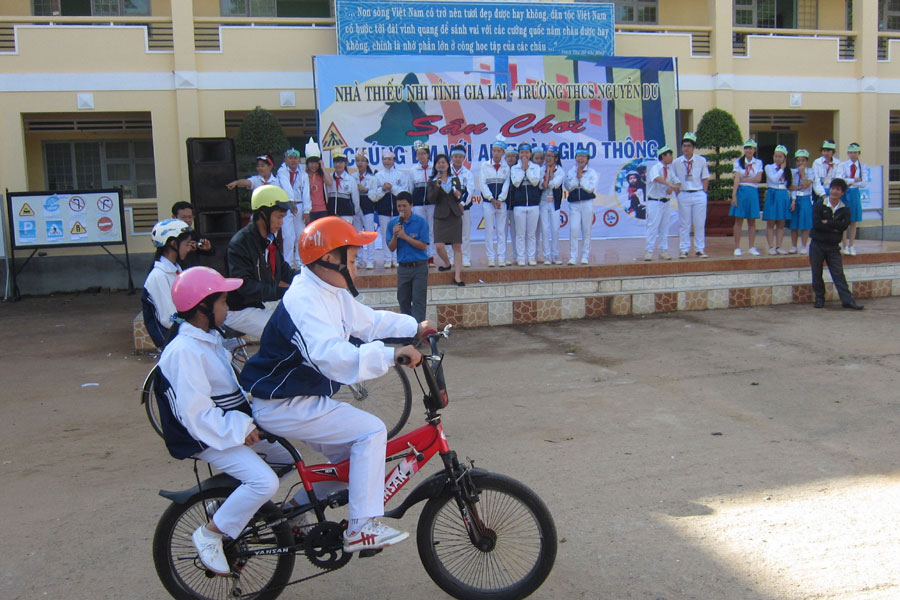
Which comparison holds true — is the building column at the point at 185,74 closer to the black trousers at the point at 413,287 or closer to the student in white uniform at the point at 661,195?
the black trousers at the point at 413,287

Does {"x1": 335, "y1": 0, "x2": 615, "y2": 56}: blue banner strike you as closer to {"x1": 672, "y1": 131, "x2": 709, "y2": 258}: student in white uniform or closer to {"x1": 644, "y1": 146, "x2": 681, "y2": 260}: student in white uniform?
{"x1": 672, "y1": 131, "x2": 709, "y2": 258}: student in white uniform

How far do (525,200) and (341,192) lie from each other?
2.83 m

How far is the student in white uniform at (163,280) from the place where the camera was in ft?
20.3

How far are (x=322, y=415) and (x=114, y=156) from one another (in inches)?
642

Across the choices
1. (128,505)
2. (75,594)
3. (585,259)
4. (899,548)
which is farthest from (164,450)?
(585,259)

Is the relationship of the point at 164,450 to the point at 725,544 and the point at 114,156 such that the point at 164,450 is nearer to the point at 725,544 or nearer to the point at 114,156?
the point at 725,544

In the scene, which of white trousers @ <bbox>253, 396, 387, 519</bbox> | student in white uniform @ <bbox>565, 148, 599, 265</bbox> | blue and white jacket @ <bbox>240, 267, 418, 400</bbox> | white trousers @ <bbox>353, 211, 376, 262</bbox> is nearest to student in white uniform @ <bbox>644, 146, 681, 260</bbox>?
student in white uniform @ <bbox>565, 148, 599, 265</bbox>

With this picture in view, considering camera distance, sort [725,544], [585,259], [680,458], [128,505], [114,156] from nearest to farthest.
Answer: [725,544] → [128,505] → [680,458] → [585,259] → [114,156]

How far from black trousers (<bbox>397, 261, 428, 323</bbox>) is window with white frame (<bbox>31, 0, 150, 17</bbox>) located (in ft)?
37.7

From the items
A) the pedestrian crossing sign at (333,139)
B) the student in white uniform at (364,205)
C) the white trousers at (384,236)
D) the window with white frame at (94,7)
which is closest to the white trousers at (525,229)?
the white trousers at (384,236)

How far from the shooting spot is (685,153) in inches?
470

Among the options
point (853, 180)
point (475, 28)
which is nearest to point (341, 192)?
point (475, 28)

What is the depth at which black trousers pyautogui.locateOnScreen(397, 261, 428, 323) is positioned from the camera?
929 cm

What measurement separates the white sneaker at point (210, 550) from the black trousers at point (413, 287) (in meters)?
6.03
